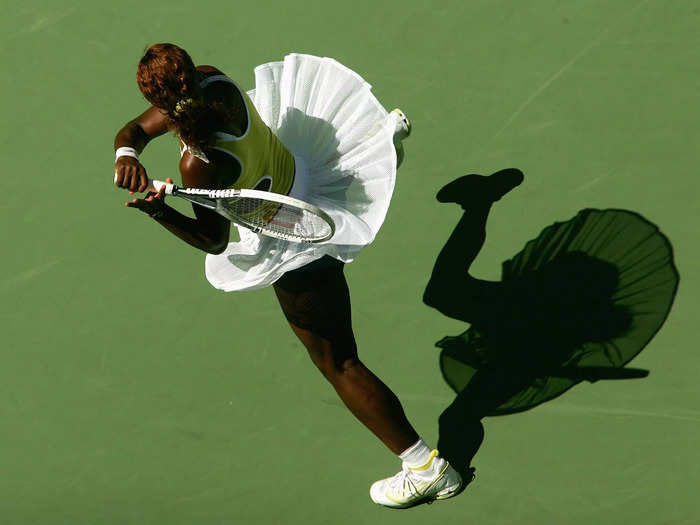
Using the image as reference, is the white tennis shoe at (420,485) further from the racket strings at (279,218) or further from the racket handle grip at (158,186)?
the racket handle grip at (158,186)

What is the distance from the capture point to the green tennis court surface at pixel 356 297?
318 centimetres

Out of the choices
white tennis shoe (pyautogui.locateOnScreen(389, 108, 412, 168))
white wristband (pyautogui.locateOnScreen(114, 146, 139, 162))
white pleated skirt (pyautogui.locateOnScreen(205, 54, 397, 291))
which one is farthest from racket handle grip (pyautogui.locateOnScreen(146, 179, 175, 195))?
white tennis shoe (pyautogui.locateOnScreen(389, 108, 412, 168))

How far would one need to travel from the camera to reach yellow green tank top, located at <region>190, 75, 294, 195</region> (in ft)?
7.86

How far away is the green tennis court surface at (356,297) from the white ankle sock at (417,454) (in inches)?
9.6

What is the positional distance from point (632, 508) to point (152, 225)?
2.20 m

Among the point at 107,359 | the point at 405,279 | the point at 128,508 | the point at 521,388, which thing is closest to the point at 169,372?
the point at 107,359

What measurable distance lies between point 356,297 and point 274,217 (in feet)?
2.83

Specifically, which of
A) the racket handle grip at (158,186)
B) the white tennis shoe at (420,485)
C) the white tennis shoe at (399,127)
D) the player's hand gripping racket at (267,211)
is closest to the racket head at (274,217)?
the player's hand gripping racket at (267,211)

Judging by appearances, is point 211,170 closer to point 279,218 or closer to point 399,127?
point 279,218

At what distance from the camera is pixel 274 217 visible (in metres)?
2.62

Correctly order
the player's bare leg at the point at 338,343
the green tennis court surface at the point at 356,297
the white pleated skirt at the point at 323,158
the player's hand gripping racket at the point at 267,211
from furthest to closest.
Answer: the green tennis court surface at the point at 356,297 → the player's bare leg at the point at 338,343 → the white pleated skirt at the point at 323,158 → the player's hand gripping racket at the point at 267,211

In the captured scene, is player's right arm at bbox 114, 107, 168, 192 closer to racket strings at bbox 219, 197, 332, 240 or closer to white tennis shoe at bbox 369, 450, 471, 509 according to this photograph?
racket strings at bbox 219, 197, 332, 240

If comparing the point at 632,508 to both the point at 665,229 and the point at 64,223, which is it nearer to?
the point at 665,229

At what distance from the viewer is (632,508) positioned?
3.09 m
